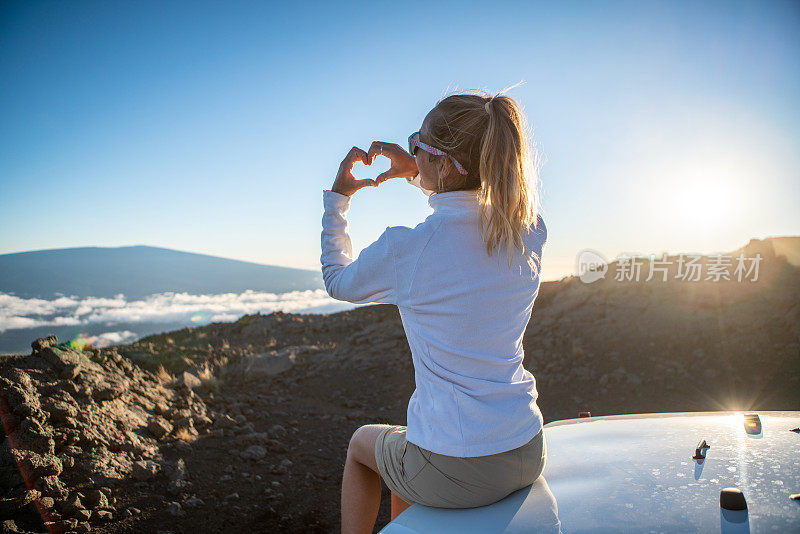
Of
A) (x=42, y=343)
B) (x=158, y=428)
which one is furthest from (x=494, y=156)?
(x=42, y=343)

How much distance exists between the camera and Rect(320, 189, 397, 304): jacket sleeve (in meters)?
1.61

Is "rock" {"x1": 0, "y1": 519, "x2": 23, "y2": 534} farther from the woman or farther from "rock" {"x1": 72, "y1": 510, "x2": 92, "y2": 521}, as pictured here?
the woman

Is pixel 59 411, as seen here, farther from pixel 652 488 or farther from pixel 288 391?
pixel 652 488

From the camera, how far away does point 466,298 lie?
1.57 m

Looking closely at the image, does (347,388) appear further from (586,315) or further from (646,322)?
(646,322)

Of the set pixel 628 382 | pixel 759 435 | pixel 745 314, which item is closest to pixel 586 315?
pixel 628 382

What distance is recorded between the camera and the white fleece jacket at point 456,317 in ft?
5.17

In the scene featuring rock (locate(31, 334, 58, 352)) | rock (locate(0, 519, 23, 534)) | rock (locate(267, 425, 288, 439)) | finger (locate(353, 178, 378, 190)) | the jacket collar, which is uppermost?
finger (locate(353, 178, 378, 190))

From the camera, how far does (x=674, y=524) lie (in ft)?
4.56

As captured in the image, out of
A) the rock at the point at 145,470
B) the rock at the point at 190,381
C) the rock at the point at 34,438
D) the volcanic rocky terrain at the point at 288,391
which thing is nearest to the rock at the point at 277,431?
the volcanic rocky terrain at the point at 288,391

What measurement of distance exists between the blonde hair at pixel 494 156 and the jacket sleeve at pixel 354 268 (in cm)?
33

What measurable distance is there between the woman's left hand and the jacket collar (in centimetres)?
44

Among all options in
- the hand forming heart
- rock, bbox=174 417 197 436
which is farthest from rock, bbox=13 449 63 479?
the hand forming heart

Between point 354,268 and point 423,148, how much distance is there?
50 centimetres
